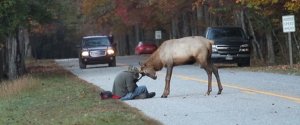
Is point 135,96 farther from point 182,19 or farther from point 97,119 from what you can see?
point 182,19

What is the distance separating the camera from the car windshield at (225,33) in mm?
35312

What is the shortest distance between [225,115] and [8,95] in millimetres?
13064

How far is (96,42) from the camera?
41562 millimetres

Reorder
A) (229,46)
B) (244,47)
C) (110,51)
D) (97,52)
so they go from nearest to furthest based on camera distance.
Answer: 1. (229,46)
2. (244,47)
3. (97,52)
4. (110,51)

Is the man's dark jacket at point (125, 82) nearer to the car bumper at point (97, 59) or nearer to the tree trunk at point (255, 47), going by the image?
the car bumper at point (97, 59)

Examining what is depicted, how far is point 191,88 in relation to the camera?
68.1ft

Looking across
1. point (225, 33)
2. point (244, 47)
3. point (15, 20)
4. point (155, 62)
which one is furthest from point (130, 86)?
point (225, 33)

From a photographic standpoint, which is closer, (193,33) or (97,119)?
(97,119)

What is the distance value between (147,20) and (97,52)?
75.2ft

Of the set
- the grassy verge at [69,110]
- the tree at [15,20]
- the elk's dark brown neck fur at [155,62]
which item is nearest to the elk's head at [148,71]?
the elk's dark brown neck fur at [155,62]

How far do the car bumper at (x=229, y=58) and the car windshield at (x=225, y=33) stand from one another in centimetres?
116

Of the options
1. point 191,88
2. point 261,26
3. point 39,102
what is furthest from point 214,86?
point 261,26

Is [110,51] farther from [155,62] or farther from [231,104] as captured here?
[231,104]

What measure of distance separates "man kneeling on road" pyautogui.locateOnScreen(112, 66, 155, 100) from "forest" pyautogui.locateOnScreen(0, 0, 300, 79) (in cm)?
1462
